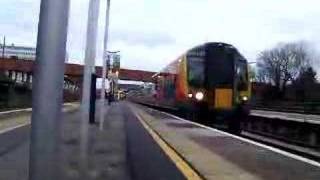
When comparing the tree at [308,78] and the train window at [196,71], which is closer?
the train window at [196,71]

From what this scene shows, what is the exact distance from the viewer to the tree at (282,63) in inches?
5202

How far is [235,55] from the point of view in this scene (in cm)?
3491

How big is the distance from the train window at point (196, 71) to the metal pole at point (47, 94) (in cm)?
3114

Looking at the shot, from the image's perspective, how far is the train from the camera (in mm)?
34594

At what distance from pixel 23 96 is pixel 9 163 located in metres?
46.1

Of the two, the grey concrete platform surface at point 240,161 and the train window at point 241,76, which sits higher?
the train window at point 241,76

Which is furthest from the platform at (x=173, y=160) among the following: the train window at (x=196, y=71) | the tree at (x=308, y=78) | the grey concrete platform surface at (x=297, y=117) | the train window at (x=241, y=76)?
the tree at (x=308, y=78)

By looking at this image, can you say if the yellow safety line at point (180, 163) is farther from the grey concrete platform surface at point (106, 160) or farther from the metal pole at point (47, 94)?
the metal pole at point (47, 94)

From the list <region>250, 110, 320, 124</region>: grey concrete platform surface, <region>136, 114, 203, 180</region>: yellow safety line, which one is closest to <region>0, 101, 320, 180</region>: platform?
<region>136, 114, 203, 180</region>: yellow safety line

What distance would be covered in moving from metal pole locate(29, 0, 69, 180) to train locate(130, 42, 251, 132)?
3052 centimetres

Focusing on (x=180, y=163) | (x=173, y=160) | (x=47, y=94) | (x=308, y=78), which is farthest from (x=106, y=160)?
(x=308, y=78)

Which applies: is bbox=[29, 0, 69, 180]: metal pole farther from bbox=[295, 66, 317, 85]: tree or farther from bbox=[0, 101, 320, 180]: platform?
bbox=[295, 66, 317, 85]: tree

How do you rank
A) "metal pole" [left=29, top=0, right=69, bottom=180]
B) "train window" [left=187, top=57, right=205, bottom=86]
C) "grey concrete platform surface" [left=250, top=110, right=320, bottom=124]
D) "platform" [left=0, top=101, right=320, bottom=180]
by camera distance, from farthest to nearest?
"train window" [left=187, top=57, right=205, bottom=86]
"grey concrete platform surface" [left=250, top=110, right=320, bottom=124]
"platform" [left=0, top=101, right=320, bottom=180]
"metal pole" [left=29, top=0, right=69, bottom=180]

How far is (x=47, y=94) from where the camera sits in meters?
3.82
